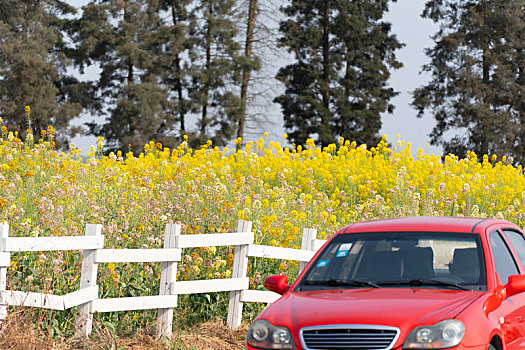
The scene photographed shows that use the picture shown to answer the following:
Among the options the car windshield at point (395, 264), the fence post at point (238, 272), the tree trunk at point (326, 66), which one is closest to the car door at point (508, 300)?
the car windshield at point (395, 264)

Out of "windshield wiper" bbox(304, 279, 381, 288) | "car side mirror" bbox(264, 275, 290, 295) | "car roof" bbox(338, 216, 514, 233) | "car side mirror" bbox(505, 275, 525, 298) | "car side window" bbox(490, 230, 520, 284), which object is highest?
"car roof" bbox(338, 216, 514, 233)

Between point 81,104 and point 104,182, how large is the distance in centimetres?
3449

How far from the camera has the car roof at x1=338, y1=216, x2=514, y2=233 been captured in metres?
6.46

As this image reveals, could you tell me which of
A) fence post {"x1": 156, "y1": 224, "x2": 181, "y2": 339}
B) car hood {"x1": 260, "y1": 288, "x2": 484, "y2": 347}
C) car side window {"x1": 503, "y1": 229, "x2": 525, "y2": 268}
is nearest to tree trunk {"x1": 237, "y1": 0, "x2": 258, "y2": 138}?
fence post {"x1": 156, "y1": 224, "x2": 181, "y2": 339}

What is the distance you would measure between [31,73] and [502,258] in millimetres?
38983

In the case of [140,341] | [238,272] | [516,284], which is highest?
[516,284]

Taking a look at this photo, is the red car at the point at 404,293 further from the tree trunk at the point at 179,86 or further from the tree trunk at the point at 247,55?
the tree trunk at the point at 179,86

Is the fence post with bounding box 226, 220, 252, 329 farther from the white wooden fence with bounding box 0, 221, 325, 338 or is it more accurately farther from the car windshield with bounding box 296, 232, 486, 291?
the car windshield with bounding box 296, 232, 486, 291

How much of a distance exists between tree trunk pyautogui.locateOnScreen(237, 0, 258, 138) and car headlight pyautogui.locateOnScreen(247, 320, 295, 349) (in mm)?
34793

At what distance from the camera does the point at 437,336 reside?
16.7 feet

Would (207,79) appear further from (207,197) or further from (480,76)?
(207,197)

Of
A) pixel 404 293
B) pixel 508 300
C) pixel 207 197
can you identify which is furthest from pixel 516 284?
pixel 207 197

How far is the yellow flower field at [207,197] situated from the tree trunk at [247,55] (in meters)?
18.9

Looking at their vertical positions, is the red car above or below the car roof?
below
